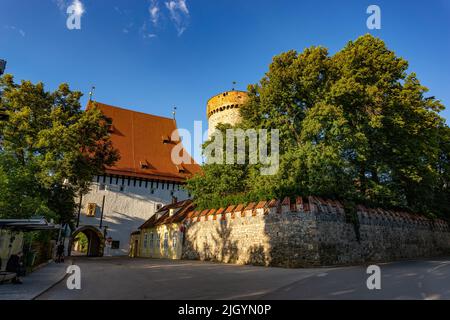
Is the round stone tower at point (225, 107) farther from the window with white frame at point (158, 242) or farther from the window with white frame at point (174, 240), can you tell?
the window with white frame at point (174, 240)

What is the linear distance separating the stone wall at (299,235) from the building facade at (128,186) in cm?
1512

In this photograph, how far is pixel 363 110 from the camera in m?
22.3

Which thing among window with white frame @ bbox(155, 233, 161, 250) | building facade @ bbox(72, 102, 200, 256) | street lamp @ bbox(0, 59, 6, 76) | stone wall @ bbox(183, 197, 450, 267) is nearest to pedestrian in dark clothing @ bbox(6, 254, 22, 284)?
street lamp @ bbox(0, 59, 6, 76)

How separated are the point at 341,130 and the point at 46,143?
17.3 m

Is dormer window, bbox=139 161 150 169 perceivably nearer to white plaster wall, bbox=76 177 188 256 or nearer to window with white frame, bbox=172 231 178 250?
white plaster wall, bbox=76 177 188 256

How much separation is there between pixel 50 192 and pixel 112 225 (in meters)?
16.7

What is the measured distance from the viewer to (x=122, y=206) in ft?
Result: 124

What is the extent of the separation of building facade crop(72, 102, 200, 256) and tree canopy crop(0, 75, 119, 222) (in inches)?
431

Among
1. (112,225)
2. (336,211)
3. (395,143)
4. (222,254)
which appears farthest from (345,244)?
(112,225)

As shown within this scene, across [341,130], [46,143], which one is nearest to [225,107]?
[341,130]

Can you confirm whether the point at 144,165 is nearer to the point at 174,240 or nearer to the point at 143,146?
the point at 143,146

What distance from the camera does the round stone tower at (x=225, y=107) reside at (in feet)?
148

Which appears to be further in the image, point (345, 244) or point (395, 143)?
point (395, 143)
